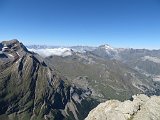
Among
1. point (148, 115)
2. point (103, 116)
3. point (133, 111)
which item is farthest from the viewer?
point (103, 116)

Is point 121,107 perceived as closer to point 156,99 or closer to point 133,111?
point 133,111

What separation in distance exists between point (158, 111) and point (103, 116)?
82.8ft

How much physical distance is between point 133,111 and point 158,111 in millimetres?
10444

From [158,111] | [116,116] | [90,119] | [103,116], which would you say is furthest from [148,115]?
[90,119]

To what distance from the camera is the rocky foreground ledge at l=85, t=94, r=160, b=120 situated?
104 meters

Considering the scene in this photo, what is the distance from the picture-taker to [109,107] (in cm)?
12500

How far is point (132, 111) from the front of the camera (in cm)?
11006

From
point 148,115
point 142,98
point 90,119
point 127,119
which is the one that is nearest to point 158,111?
point 148,115

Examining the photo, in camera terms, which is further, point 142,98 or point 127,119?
point 142,98

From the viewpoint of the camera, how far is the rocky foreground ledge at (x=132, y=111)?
104 metres

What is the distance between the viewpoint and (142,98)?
126 m

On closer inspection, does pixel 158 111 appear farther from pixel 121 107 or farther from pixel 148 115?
pixel 121 107

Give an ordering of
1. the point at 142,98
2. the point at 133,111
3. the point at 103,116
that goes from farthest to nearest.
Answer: the point at 142,98 < the point at 103,116 < the point at 133,111

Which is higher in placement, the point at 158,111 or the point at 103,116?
the point at 158,111
